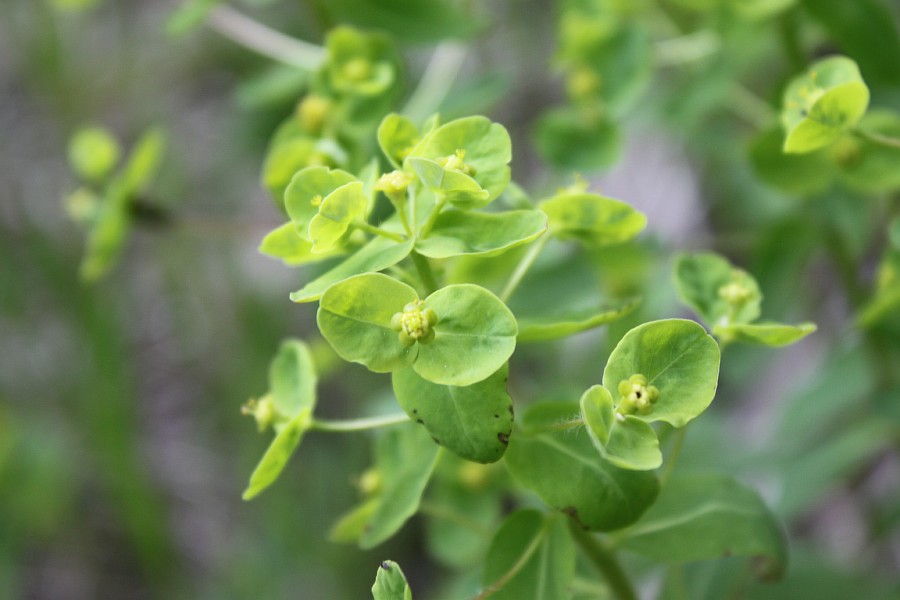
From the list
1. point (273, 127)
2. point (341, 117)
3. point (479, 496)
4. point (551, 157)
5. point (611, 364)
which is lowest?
point (273, 127)

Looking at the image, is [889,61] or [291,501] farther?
[291,501]

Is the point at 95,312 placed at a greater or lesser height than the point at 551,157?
lesser

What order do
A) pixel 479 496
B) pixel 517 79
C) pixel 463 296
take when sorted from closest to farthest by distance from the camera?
1. pixel 463 296
2. pixel 479 496
3. pixel 517 79

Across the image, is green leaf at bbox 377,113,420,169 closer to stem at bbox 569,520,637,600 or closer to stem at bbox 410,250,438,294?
stem at bbox 410,250,438,294

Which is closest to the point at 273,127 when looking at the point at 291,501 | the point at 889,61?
the point at 291,501

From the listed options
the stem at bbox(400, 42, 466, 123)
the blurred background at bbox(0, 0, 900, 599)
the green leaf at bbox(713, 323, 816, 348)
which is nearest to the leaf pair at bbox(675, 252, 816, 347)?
the green leaf at bbox(713, 323, 816, 348)

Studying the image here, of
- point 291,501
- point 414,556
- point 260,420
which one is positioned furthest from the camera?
point 414,556

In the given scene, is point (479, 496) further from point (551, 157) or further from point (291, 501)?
point (291, 501)

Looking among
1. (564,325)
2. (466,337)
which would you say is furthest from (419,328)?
(564,325)
